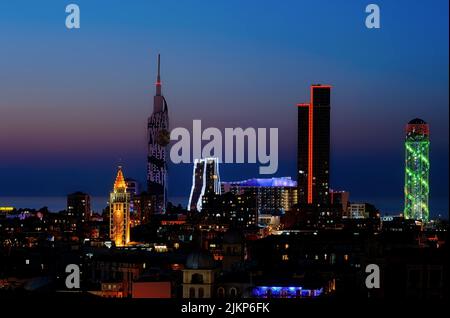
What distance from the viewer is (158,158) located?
11925cm

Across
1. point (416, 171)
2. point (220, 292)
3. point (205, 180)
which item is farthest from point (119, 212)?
point (220, 292)

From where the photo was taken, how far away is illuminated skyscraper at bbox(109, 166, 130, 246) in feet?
260

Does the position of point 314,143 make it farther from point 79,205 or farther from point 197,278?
point 197,278

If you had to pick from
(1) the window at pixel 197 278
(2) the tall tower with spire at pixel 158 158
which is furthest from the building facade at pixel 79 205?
(1) the window at pixel 197 278

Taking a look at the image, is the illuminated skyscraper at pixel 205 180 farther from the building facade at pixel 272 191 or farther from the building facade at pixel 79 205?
the building facade at pixel 79 205

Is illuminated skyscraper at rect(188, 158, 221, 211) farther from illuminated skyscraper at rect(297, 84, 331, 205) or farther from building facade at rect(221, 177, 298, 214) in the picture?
illuminated skyscraper at rect(297, 84, 331, 205)

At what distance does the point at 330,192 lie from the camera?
393ft

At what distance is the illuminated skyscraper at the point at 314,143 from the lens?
11981cm

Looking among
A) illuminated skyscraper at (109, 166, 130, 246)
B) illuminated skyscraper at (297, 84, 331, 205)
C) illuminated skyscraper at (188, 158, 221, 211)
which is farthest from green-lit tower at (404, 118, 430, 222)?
illuminated skyscraper at (109, 166, 130, 246)

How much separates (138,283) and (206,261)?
19.5ft

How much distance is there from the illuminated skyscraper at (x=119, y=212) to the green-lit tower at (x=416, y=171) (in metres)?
36.9

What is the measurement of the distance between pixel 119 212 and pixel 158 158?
39.7 metres
